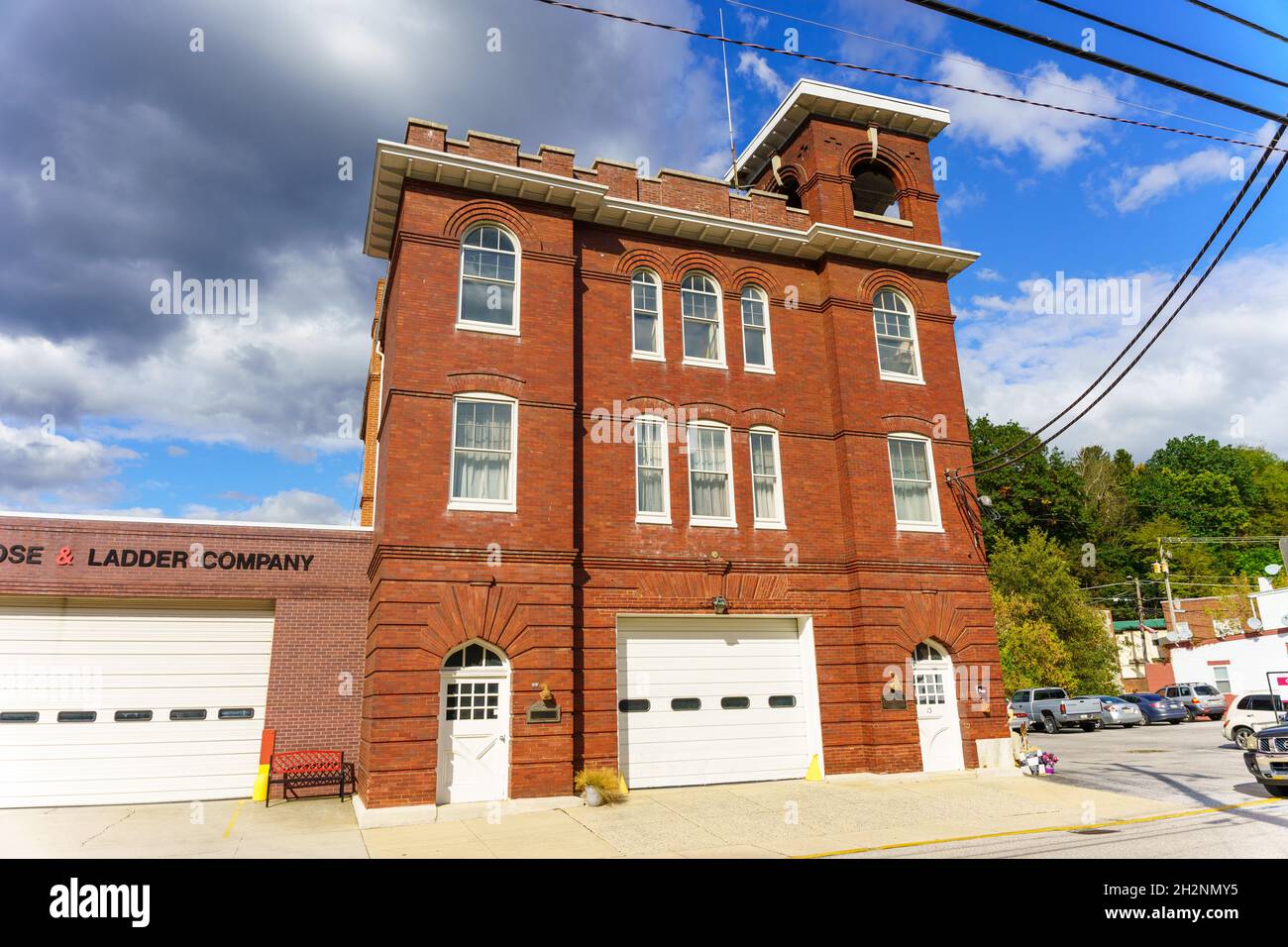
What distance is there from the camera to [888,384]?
18.2 meters

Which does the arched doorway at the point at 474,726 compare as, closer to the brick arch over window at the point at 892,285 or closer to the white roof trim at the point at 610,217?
the white roof trim at the point at 610,217

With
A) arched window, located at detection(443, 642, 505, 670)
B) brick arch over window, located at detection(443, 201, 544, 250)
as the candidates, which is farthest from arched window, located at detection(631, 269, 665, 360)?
arched window, located at detection(443, 642, 505, 670)

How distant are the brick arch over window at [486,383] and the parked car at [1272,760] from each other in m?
14.6

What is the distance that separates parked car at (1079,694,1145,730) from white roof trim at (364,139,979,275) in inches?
832

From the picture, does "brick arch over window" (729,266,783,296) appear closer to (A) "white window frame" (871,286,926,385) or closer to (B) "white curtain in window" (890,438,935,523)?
(A) "white window frame" (871,286,926,385)

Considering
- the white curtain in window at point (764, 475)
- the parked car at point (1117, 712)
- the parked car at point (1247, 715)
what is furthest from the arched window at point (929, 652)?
the parked car at point (1117, 712)

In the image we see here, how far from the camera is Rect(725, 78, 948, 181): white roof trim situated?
18.9 metres

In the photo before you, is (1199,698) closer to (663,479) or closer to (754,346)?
(754,346)

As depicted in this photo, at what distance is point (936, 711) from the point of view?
16625 millimetres

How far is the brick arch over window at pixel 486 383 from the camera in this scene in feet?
48.1

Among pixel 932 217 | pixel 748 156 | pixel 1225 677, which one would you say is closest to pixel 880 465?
pixel 932 217

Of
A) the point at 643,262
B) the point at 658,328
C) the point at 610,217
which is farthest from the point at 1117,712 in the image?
the point at 610,217

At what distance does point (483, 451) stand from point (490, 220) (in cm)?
485
